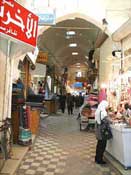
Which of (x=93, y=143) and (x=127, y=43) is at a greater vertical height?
(x=127, y=43)

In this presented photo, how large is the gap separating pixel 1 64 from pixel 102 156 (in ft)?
8.87

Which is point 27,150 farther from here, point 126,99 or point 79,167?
point 126,99

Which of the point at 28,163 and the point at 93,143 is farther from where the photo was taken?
the point at 93,143

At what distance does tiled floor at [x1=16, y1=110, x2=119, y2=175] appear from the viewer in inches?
228

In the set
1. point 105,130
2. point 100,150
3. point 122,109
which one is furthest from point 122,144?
point 122,109

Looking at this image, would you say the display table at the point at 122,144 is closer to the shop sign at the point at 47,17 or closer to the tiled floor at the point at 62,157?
the tiled floor at the point at 62,157

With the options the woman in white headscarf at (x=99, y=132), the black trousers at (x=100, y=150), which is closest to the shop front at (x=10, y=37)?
the woman in white headscarf at (x=99, y=132)

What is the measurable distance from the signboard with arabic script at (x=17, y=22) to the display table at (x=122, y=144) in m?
2.45

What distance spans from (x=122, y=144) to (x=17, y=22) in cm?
304

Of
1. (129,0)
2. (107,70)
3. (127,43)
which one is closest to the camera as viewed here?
(127,43)

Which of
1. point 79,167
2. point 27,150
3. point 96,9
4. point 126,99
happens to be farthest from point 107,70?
point 79,167

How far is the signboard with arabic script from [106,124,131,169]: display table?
2449mm

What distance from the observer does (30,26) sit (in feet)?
14.8

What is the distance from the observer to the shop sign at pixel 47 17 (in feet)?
27.3
